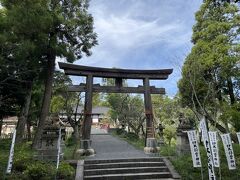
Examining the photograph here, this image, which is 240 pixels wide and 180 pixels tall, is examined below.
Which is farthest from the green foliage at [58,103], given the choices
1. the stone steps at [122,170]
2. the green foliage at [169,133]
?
the stone steps at [122,170]

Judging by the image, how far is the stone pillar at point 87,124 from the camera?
1413 cm

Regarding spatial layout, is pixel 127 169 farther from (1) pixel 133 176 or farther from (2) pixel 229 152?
(2) pixel 229 152

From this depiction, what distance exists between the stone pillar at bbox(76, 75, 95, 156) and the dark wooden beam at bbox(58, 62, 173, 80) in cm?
42

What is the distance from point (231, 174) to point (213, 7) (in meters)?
12.3

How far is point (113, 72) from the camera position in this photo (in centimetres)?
1612

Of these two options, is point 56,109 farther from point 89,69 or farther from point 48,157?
point 48,157

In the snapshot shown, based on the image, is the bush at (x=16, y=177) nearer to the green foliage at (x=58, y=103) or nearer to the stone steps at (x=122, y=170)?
the stone steps at (x=122, y=170)

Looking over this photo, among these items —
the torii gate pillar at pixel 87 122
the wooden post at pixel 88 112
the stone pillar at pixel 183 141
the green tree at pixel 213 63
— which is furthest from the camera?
the green tree at pixel 213 63

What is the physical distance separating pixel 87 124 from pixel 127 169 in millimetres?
4213

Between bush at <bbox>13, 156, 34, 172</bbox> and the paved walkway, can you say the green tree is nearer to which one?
the paved walkway

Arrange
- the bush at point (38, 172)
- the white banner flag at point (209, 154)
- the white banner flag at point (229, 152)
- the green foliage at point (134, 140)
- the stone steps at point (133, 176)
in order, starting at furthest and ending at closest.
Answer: the green foliage at point (134, 140)
the stone steps at point (133, 176)
the white banner flag at point (229, 152)
the bush at point (38, 172)
the white banner flag at point (209, 154)

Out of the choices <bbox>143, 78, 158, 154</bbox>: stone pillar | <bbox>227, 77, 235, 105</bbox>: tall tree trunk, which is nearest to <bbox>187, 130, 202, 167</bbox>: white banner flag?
<bbox>143, 78, 158, 154</bbox>: stone pillar

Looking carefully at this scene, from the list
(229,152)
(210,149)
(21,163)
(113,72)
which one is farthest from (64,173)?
(113,72)

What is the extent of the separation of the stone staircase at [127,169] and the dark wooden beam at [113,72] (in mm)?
Answer: 5196
